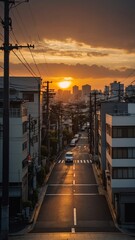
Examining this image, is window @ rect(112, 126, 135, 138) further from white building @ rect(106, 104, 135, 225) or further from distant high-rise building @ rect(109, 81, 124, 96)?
distant high-rise building @ rect(109, 81, 124, 96)

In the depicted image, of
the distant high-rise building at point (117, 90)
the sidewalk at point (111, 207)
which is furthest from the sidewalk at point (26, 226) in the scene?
the distant high-rise building at point (117, 90)

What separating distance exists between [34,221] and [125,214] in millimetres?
6973

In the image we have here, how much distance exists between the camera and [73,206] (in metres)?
33.2

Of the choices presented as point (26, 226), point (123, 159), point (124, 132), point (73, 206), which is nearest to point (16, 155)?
point (26, 226)

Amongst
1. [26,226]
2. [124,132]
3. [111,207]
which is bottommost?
[26,226]

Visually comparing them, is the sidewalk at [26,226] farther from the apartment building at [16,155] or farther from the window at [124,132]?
the window at [124,132]

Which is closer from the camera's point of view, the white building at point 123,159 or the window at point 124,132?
the white building at point 123,159

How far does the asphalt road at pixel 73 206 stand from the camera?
27.8 metres

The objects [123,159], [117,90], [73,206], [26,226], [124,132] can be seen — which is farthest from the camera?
[117,90]

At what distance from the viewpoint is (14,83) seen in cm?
5469

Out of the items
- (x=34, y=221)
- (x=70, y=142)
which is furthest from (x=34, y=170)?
(x=70, y=142)

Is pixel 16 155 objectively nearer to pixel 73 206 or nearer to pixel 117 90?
pixel 73 206

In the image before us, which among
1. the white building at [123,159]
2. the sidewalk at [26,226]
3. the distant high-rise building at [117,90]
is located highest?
the distant high-rise building at [117,90]

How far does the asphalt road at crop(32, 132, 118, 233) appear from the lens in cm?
2784
